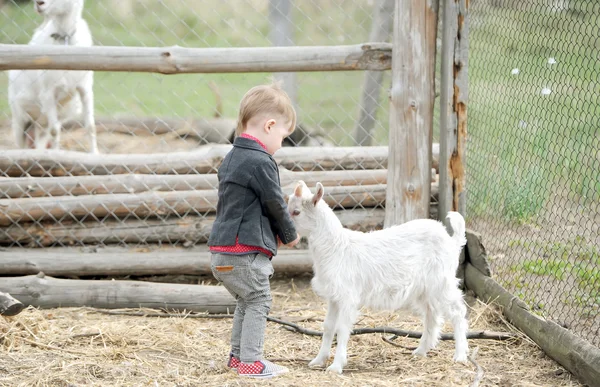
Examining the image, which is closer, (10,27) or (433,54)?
(433,54)

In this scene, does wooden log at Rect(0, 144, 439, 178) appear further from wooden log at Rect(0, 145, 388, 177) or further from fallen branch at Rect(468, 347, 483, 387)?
fallen branch at Rect(468, 347, 483, 387)

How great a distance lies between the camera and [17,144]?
26.0 ft

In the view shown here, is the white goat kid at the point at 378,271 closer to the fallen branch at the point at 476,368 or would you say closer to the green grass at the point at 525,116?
the fallen branch at the point at 476,368

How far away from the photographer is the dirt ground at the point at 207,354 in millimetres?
3896

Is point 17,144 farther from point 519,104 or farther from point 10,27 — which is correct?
point 10,27

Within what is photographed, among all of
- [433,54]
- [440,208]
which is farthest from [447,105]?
[440,208]

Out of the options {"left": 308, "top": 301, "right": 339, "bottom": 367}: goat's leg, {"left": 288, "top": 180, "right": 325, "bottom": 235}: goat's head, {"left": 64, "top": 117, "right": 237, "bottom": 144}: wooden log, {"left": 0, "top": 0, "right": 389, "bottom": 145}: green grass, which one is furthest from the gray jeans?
{"left": 0, "top": 0, "right": 389, "bottom": 145}: green grass

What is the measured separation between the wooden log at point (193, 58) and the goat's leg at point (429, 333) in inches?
85.0

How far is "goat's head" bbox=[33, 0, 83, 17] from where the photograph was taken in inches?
283

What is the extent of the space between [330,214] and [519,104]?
2.00 m

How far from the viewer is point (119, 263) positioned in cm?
588

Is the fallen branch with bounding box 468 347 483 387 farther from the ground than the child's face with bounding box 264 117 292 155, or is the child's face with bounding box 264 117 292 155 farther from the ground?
the child's face with bounding box 264 117 292 155

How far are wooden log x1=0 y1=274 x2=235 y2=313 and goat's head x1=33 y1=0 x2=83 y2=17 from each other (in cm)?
309

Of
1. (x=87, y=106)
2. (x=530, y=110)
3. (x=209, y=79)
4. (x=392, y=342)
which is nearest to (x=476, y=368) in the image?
(x=392, y=342)
